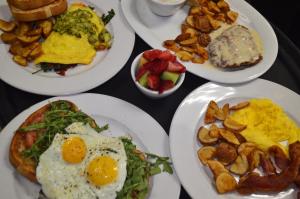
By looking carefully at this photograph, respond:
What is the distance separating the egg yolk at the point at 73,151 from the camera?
1.80 metres

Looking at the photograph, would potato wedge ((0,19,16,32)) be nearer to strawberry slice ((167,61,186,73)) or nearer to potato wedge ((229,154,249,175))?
strawberry slice ((167,61,186,73))

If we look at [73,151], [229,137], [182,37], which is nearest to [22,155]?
[73,151]

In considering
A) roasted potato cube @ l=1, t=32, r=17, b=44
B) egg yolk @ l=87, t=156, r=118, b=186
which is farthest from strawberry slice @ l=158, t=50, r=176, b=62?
roasted potato cube @ l=1, t=32, r=17, b=44

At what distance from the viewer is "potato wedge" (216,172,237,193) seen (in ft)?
6.70

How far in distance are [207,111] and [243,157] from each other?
0.37 m

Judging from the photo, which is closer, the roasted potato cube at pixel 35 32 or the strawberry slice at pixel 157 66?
Result: the strawberry slice at pixel 157 66

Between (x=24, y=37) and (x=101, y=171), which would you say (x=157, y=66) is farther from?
(x=24, y=37)

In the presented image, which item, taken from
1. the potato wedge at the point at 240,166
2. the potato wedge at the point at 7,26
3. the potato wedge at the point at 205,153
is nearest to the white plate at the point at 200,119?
the potato wedge at the point at 205,153

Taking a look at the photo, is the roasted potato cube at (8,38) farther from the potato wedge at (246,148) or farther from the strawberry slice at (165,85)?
the potato wedge at (246,148)

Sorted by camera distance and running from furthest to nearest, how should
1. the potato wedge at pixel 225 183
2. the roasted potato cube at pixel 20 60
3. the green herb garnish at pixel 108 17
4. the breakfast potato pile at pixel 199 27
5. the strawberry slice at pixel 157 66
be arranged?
1. the green herb garnish at pixel 108 17
2. the breakfast potato pile at pixel 199 27
3. the roasted potato cube at pixel 20 60
4. the strawberry slice at pixel 157 66
5. the potato wedge at pixel 225 183

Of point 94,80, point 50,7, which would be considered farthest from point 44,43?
point 94,80

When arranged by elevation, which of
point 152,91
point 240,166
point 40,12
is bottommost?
point 240,166

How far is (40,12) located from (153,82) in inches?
37.9

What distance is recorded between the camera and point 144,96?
243 cm
